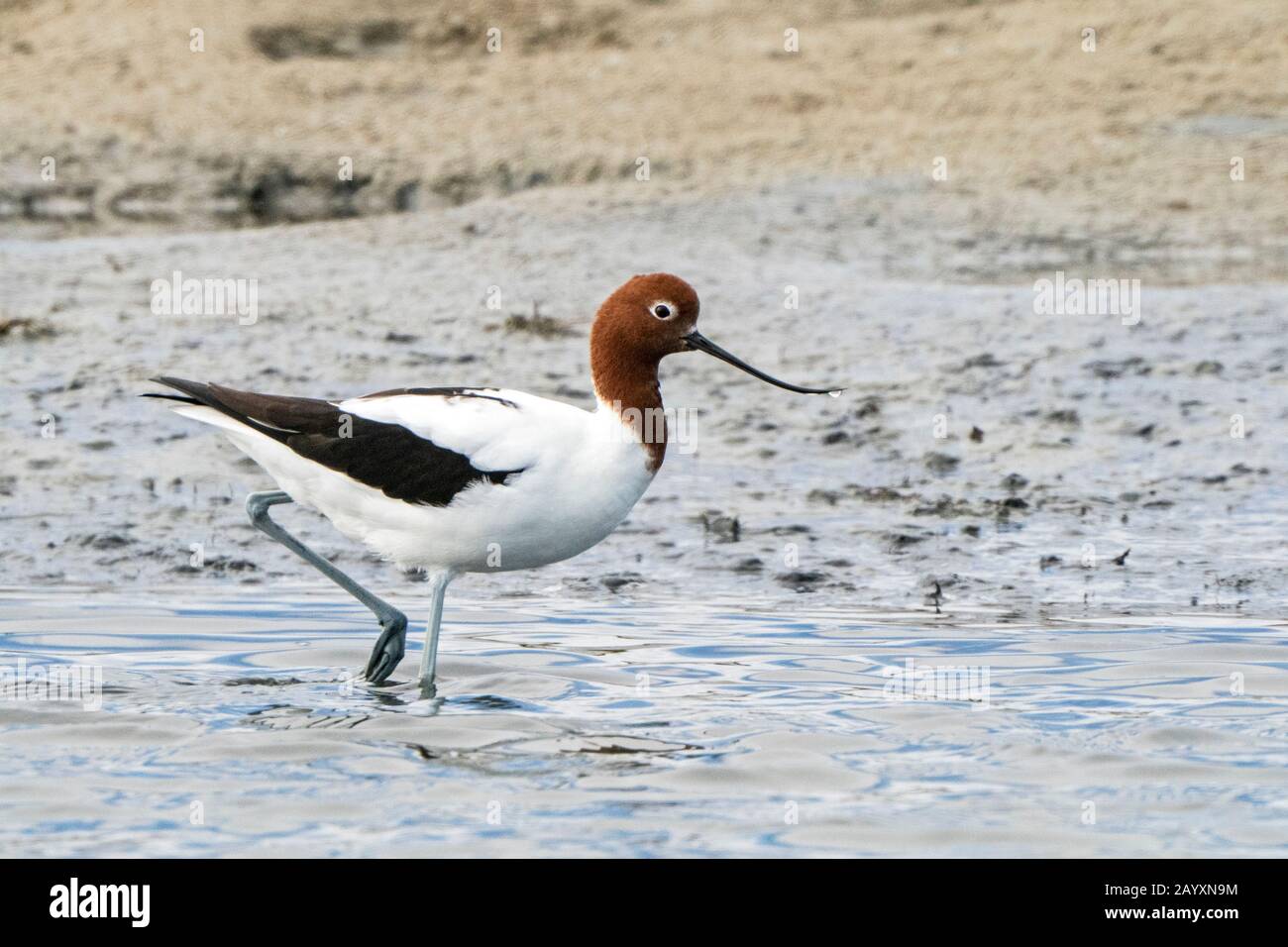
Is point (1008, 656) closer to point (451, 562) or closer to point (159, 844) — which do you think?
point (451, 562)

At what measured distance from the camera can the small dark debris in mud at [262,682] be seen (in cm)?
651

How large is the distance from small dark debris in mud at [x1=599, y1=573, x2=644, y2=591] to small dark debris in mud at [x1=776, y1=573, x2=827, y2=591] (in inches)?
20.5

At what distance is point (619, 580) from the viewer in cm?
793

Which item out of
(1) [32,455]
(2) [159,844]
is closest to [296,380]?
(1) [32,455]

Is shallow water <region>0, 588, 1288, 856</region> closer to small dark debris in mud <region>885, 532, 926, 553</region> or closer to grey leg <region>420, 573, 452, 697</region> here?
grey leg <region>420, 573, 452, 697</region>

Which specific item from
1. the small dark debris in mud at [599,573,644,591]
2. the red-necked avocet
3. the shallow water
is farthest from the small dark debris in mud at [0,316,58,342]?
the red-necked avocet

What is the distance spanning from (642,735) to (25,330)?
5788 mm

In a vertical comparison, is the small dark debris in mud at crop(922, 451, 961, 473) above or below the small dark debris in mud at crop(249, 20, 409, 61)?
below

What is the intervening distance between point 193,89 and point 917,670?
33.8ft

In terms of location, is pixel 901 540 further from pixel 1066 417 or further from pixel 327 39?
pixel 327 39

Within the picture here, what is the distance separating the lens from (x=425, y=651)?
6367 millimetres

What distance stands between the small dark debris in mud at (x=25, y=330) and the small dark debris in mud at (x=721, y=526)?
12.9ft

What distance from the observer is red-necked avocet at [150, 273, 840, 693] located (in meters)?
6.09

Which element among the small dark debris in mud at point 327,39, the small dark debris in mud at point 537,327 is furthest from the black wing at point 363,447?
the small dark debris in mud at point 327,39
